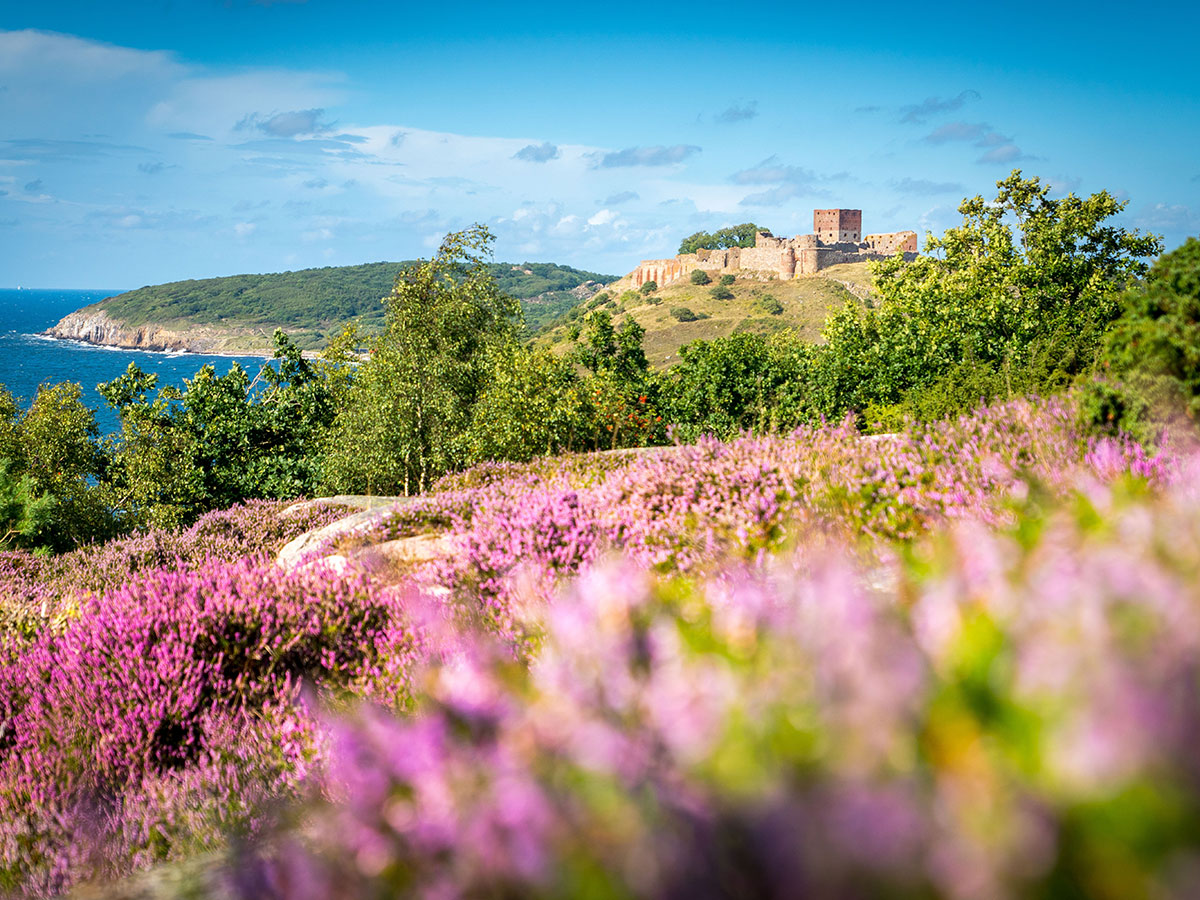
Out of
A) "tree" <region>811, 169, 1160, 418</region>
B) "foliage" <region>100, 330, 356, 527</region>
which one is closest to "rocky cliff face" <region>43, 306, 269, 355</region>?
"foliage" <region>100, 330, 356, 527</region>

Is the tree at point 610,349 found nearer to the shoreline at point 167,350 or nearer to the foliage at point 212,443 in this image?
the foliage at point 212,443

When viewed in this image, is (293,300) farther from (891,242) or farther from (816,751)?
(816,751)

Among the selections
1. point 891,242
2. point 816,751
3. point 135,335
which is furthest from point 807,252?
point 135,335

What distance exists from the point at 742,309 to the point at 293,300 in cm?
9264

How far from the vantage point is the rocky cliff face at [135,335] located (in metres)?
140

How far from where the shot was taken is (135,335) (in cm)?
15075

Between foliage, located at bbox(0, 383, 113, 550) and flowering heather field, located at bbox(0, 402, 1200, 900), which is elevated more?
flowering heather field, located at bbox(0, 402, 1200, 900)

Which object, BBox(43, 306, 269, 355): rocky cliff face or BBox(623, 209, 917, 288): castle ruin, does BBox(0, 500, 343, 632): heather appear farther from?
BBox(43, 306, 269, 355): rocky cliff face

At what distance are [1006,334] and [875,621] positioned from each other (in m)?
17.3

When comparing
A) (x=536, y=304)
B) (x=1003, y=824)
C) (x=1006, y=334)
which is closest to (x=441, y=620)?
(x=1003, y=824)

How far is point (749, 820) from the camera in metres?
1.05

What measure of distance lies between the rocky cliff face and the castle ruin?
7151 centimetres

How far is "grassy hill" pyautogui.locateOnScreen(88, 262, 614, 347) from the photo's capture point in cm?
13975

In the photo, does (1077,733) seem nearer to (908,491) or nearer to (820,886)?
(820,886)
